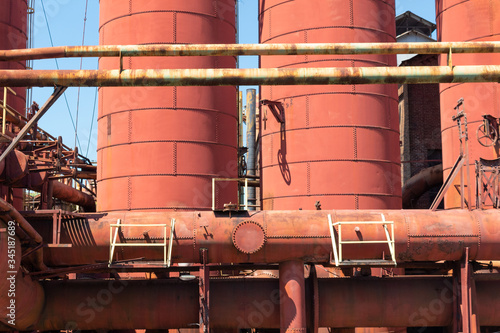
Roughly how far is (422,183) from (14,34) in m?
19.3

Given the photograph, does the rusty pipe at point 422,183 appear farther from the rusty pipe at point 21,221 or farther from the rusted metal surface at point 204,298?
the rusty pipe at point 21,221

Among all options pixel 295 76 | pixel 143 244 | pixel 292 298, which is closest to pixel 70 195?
pixel 143 244

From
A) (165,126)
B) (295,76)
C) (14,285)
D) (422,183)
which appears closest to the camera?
(295,76)

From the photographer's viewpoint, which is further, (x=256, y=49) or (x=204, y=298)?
(x=204, y=298)

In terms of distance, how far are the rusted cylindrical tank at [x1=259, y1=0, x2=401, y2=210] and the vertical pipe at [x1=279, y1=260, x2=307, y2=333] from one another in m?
5.64

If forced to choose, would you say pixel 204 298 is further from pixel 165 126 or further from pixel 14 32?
pixel 14 32

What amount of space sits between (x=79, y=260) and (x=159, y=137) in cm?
613

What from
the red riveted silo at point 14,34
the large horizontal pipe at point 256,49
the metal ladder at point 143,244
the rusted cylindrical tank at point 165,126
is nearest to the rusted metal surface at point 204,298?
the metal ladder at point 143,244

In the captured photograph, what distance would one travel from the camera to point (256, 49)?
8883mm

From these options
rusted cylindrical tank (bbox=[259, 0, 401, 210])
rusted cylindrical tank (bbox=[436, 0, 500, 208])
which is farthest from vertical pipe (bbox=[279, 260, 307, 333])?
rusted cylindrical tank (bbox=[436, 0, 500, 208])

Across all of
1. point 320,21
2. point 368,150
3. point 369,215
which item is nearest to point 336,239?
point 369,215

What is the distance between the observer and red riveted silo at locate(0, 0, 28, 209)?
22875 mm

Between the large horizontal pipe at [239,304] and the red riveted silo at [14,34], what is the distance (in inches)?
423

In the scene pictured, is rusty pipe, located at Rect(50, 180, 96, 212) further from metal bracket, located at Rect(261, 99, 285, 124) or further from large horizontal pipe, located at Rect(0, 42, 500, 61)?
large horizontal pipe, located at Rect(0, 42, 500, 61)
